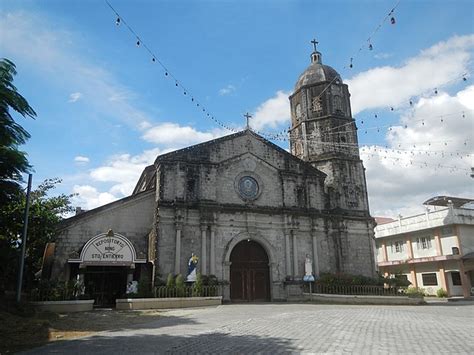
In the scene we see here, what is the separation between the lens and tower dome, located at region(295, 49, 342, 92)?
28.0 meters

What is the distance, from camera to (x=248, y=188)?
24.2 m

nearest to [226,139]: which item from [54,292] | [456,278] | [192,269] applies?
[192,269]

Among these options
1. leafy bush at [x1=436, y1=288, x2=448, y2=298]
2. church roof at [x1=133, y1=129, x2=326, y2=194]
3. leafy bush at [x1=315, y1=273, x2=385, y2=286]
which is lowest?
leafy bush at [x1=436, y1=288, x2=448, y2=298]

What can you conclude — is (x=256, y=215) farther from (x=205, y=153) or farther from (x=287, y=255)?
(x=205, y=153)

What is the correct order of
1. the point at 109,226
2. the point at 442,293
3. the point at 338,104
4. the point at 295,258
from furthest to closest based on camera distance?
1. the point at 442,293
2. the point at 338,104
3. the point at 295,258
4. the point at 109,226

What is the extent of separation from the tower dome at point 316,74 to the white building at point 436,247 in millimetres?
13726

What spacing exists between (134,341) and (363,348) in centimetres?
482

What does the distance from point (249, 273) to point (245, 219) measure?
3111mm

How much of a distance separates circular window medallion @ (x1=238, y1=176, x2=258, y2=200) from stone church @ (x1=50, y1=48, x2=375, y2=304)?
0.20 ft

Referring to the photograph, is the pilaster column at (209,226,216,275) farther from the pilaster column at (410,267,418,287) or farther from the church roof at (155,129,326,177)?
the pilaster column at (410,267,418,287)

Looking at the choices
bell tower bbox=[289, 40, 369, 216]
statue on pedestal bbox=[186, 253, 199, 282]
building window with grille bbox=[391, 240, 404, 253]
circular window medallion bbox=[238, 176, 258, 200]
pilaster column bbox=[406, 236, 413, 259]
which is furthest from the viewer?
building window with grille bbox=[391, 240, 404, 253]

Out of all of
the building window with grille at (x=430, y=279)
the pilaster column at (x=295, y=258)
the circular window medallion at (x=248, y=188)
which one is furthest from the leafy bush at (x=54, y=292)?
the building window with grille at (x=430, y=279)

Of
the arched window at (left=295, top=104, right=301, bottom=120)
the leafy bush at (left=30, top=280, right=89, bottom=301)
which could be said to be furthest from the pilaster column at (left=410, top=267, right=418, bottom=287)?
the leafy bush at (left=30, top=280, right=89, bottom=301)

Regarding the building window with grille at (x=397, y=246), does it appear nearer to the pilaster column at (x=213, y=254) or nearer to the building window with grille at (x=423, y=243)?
the building window with grille at (x=423, y=243)
